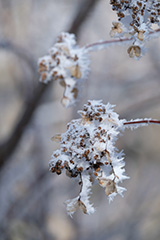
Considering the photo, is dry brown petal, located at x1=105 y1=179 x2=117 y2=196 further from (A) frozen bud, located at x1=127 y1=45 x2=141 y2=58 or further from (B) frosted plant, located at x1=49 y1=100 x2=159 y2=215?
(A) frozen bud, located at x1=127 y1=45 x2=141 y2=58

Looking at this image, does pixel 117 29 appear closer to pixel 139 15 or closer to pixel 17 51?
pixel 139 15

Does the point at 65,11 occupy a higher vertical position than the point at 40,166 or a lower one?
higher

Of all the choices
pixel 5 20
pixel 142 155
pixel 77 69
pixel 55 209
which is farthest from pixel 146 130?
pixel 77 69

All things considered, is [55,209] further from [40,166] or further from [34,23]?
[34,23]

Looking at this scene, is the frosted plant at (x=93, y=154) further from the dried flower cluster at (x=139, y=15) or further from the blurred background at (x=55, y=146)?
the blurred background at (x=55, y=146)

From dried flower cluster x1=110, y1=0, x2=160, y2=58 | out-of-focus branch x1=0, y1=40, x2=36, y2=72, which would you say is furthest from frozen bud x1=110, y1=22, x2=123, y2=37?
out-of-focus branch x1=0, y1=40, x2=36, y2=72

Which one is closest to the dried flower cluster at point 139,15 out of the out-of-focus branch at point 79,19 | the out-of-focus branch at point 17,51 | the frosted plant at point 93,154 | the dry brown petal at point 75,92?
the frosted plant at point 93,154
